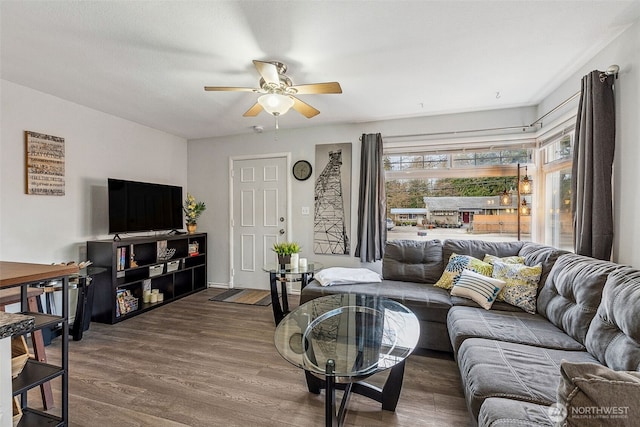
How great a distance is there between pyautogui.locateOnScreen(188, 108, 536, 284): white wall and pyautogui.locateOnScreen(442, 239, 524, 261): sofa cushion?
1022mm

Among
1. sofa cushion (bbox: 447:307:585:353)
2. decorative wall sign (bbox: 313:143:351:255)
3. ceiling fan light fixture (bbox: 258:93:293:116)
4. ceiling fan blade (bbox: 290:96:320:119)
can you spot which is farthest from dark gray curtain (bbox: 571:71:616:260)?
decorative wall sign (bbox: 313:143:351:255)

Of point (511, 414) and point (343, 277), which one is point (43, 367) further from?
point (343, 277)

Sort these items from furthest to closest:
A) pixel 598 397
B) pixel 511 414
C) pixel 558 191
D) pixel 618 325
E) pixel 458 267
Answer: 1. pixel 558 191
2. pixel 458 267
3. pixel 618 325
4. pixel 511 414
5. pixel 598 397

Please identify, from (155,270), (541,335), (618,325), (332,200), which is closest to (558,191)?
A: (541,335)

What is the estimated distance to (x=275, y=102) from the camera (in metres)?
2.32

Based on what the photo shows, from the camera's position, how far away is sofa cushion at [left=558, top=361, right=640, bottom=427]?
2.20ft

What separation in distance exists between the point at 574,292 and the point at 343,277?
1823 millimetres

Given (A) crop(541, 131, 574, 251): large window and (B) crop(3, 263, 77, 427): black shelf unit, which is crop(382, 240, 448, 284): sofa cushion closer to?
(A) crop(541, 131, 574, 251): large window

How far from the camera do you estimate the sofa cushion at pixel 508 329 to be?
1.74 metres

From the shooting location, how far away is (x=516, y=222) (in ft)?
11.3

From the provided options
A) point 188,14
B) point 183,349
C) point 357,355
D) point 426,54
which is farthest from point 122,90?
point 357,355

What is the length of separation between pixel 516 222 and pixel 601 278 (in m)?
1.93

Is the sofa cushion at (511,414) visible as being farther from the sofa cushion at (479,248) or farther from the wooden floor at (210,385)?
the sofa cushion at (479,248)

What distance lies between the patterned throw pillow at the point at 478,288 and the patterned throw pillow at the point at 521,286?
7 centimetres
